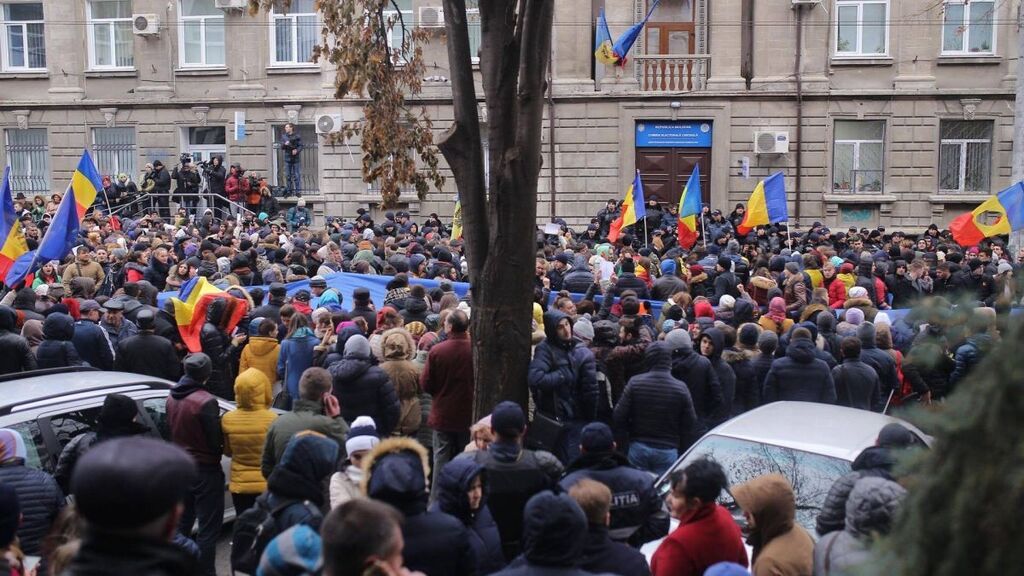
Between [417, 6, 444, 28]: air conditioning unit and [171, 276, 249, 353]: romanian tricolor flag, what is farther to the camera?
[417, 6, 444, 28]: air conditioning unit

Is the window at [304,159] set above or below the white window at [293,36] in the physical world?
below

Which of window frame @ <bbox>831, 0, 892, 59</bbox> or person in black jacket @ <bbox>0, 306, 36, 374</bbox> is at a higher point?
window frame @ <bbox>831, 0, 892, 59</bbox>

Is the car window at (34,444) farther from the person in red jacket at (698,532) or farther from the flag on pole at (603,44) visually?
the flag on pole at (603,44)

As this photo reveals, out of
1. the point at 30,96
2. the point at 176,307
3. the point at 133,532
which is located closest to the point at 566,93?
the point at 30,96

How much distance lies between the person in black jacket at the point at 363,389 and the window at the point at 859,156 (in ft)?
72.8

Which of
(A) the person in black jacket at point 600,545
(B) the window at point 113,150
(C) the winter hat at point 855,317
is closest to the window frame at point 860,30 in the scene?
(C) the winter hat at point 855,317

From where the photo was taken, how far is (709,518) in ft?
16.1

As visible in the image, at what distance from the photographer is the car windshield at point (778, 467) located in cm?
626

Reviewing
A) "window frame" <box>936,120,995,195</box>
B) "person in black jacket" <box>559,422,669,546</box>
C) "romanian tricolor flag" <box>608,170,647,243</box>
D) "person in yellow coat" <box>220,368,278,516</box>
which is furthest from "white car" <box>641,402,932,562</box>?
"window frame" <box>936,120,995,195</box>

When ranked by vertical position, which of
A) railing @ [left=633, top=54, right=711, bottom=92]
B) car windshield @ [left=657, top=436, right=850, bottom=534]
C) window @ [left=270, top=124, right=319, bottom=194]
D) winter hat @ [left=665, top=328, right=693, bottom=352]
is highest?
railing @ [left=633, top=54, right=711, bottom=92]

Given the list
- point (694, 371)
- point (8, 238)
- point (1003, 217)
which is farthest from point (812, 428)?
point (1003, 217)

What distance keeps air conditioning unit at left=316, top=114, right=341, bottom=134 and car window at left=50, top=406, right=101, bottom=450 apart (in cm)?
2174

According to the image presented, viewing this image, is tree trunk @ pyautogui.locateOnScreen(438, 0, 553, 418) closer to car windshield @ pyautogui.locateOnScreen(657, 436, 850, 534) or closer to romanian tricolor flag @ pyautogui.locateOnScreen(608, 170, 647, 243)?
car windshield @ pyautogui.locateOnScreen(657, 436, 850, 534)

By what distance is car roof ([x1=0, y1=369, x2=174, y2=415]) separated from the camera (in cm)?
702
